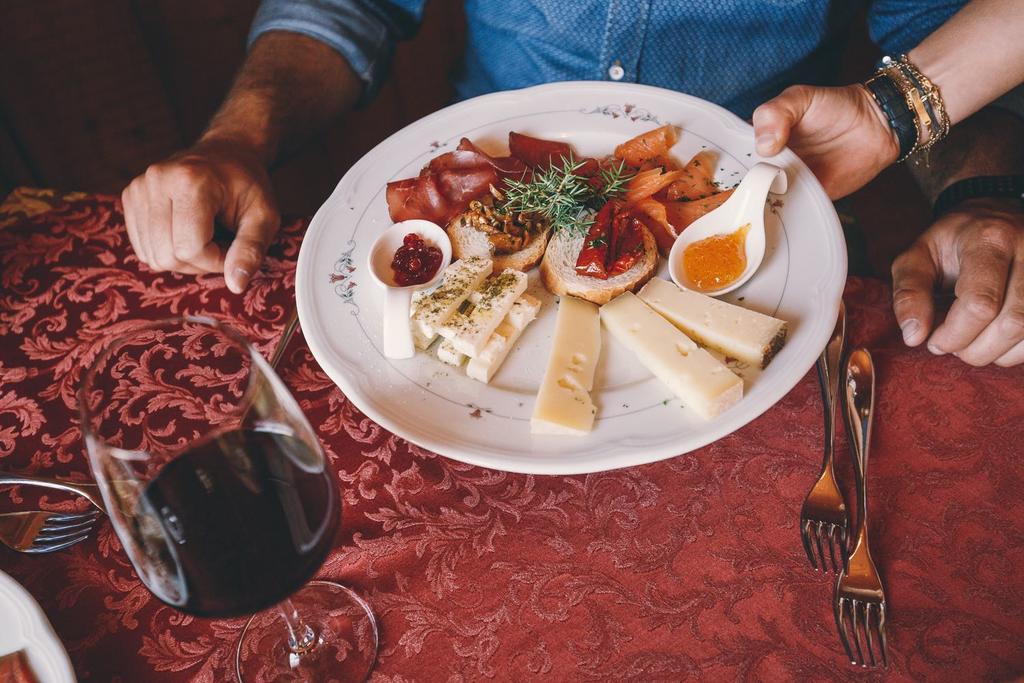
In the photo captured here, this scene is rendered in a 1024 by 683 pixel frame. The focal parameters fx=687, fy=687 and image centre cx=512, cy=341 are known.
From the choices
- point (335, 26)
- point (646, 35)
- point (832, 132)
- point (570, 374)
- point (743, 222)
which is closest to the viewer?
point (570, 374)

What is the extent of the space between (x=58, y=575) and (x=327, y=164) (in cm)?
238

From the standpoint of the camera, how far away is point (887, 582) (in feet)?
3.22

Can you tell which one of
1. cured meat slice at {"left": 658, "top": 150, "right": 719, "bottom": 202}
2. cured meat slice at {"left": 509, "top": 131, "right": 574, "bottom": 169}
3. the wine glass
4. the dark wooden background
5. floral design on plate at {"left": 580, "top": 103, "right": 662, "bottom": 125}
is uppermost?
the wine glass

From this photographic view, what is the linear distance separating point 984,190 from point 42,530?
6.27ft

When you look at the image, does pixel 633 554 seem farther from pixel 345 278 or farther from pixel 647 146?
pixel 647 146

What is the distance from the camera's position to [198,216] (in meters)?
1.42

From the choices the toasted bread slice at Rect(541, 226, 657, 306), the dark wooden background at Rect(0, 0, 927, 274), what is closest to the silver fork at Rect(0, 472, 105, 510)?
the toasted bread slice at Rect(541, 226, 657, 306)

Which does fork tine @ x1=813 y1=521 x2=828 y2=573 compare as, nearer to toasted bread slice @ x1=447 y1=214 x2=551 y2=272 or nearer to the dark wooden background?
toasted bread slice @ x1=447 y1=214 x2=551 y2=272

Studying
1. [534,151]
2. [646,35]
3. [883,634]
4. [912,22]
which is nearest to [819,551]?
[883,634]

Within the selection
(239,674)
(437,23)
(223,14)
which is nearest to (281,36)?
(223,14)

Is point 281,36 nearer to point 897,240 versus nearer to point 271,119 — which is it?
point 271,119

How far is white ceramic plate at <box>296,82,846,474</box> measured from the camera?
1084 millimetres

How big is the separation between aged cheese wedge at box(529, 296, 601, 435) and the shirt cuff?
1.08 metres

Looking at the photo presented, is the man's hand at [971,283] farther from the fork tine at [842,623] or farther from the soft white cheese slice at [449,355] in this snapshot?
the soft white cheese slice at [449,355]
